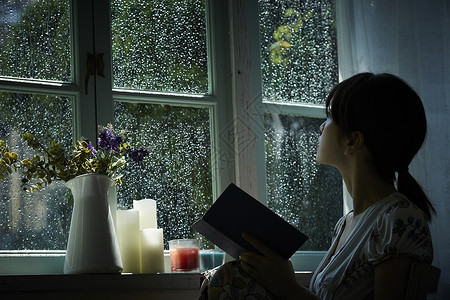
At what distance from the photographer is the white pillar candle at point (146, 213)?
184 centimetres

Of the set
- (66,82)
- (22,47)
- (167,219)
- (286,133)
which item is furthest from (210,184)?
(22,47)

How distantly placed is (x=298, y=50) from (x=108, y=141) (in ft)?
2.82

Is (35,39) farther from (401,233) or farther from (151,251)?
(401,233)

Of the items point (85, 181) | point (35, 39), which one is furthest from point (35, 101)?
point (85, 181)

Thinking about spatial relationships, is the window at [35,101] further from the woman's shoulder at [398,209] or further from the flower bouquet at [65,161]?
the woman's shoulder at [398,209]

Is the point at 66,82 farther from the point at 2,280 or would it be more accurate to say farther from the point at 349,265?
Result: the point at 349,265

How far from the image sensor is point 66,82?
188 centimetres

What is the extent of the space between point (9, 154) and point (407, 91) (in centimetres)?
107

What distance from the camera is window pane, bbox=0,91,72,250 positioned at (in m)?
1.75

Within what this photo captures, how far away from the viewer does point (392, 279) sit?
4.56 ft

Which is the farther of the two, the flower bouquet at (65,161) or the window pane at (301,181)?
the window pane at (301,181)

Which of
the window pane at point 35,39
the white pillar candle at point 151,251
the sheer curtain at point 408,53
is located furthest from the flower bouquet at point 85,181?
the sheer curtain at point 408,53

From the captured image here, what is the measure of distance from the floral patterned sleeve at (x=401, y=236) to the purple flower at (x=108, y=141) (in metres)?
0.74

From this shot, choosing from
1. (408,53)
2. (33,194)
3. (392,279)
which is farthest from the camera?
(408,53)
